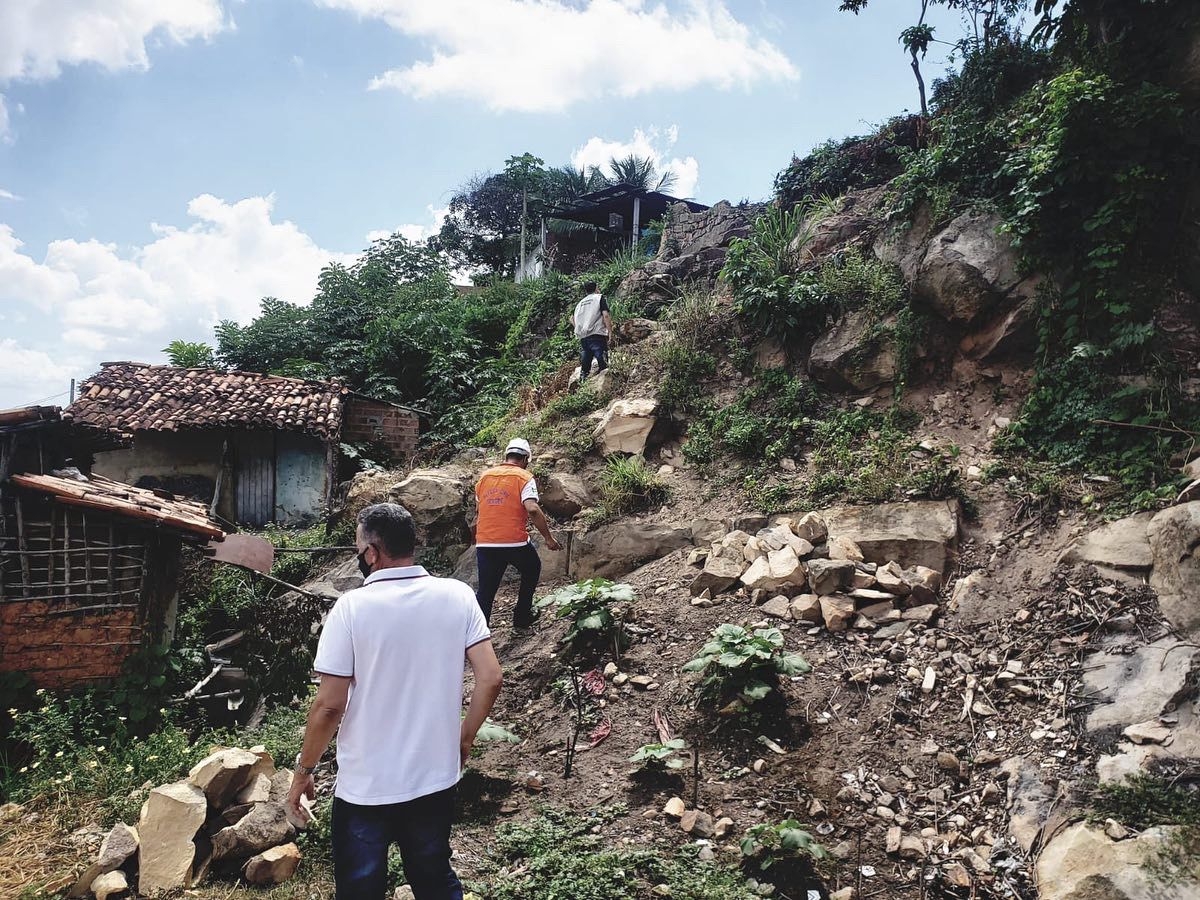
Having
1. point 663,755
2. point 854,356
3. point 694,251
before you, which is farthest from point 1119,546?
point 694,251

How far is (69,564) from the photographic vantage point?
616 cm

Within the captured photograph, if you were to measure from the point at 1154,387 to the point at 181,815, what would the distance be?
297 inches

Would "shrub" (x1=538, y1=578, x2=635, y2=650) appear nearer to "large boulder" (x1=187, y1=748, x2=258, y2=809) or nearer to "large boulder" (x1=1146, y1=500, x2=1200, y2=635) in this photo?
"large boulder" (x1=187, y1=748, x2=258, y2=809)

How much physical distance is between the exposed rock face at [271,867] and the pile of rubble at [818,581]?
3.51 m

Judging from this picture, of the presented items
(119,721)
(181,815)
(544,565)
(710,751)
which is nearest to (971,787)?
(710,751)

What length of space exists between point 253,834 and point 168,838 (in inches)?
16.2

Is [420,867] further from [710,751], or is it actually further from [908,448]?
[908,448]

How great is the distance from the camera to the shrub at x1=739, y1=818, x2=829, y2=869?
3.24m

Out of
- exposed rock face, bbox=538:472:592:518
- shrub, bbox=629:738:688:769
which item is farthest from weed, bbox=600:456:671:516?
shrub, bbox=629:738:688:769

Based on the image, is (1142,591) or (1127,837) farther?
(1142,591)

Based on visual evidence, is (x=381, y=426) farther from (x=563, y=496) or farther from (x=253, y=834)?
(x=253, y=834)

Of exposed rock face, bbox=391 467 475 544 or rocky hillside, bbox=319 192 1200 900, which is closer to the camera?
rocky hillside, bbox=319 192 1200 900

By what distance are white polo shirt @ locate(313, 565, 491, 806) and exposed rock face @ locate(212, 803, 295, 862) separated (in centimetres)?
185

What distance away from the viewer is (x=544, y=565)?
7887mm
